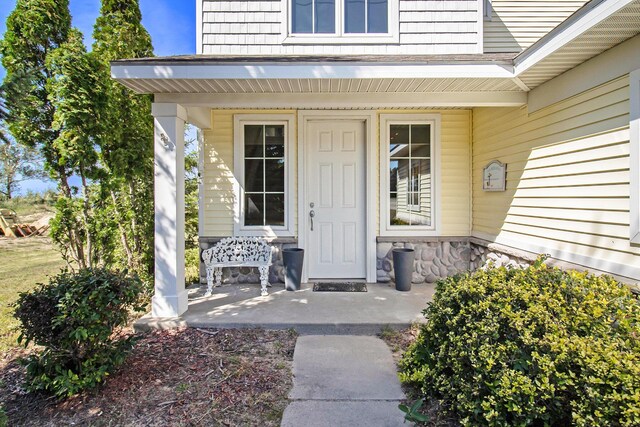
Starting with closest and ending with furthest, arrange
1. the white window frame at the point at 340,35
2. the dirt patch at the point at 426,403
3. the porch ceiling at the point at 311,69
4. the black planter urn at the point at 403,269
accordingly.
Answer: the dirt patch at the point at 426,403
the porch ceiling at the point at 311,69
the black planter urn at the point at 403,269
the white window frame at the point at 340,35

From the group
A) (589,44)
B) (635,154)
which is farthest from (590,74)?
(635,154)

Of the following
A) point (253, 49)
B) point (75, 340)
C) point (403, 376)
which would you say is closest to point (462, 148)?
point (253, 49)

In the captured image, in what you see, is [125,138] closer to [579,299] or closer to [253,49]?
[253,49]

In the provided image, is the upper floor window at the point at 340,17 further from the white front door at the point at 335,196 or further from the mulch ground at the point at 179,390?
the mulch ground at the point at 179,390

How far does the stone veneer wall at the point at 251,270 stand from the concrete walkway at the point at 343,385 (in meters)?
1.78

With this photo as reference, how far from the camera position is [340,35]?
4734 millimetres

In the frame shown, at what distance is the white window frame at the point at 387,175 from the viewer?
491 cm

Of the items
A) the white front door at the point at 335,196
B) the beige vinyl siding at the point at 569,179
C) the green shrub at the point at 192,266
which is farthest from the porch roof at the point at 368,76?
the green shrub at the point at 192,266

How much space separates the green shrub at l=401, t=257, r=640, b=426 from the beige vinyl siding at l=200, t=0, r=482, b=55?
3713 millimetres

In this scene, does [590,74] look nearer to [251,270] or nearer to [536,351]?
[536,351]

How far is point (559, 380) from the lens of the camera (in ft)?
5.48

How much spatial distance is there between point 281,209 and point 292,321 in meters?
1.95

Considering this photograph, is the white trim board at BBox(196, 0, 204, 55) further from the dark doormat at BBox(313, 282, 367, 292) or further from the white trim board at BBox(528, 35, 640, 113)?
the white trim board at BBox(528, 35, 640, 113)

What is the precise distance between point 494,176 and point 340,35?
2.85 meters
